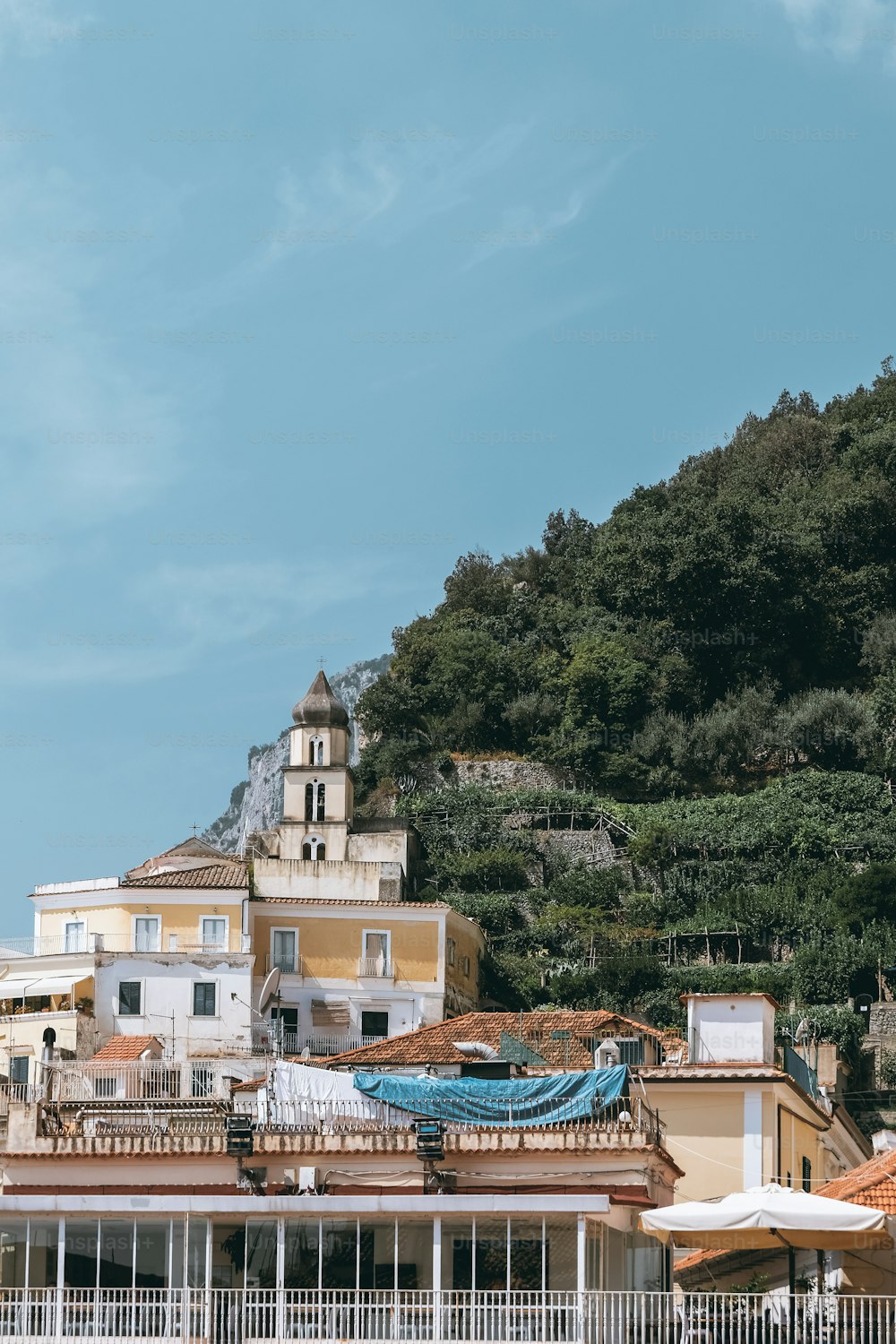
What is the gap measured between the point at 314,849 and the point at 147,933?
10.6 m

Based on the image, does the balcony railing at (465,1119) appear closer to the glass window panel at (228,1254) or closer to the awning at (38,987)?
the glass window panel at (228,1254)

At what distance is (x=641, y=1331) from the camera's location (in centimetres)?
2733

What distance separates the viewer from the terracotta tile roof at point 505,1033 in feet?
134

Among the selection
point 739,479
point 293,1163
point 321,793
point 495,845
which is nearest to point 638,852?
point 495,845

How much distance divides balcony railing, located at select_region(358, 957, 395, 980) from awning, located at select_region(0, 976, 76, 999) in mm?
8105

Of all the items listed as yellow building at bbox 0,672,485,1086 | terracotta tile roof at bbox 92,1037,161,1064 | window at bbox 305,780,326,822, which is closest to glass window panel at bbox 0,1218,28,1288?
terracotta tile roof at bbox 92,1037,161,1064

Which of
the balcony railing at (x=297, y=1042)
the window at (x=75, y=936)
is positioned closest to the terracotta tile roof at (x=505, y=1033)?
the balcony railing at (x=297, y=1042)

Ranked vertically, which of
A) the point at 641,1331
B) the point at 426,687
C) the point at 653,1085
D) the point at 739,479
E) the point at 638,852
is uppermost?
the point at 739,479

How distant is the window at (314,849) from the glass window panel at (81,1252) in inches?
1682

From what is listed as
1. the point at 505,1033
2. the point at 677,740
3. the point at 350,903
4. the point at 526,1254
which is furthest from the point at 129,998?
the point at 526,1254

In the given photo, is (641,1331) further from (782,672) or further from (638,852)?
(782,672)

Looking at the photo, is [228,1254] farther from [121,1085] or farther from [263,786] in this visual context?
[263,786]

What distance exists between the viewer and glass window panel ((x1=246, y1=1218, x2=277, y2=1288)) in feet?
95.9

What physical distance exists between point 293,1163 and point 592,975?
34532mm
